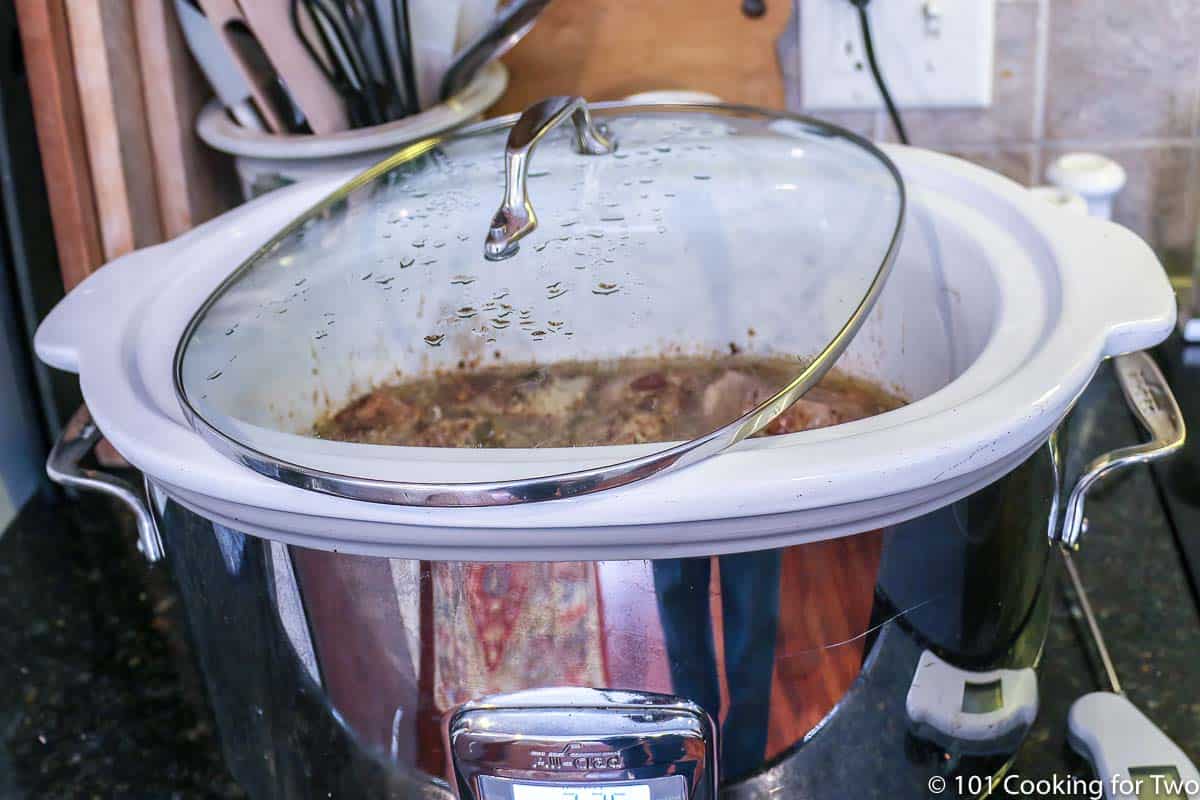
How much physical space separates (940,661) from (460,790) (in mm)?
205

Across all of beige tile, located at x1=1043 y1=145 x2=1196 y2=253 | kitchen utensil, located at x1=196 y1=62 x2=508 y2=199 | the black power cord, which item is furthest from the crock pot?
beige tile, located at x1=1043 y1=145 x2=1196 y2=253

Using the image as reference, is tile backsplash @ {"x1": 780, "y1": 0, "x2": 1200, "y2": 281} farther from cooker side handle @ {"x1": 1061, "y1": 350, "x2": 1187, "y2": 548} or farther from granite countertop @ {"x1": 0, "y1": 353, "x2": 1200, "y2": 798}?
cooker side handle @ {"x1": 1061, "y1": 350, "x2": 1187, "y2": 548}

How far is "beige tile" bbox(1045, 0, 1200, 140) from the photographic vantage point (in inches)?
35.1

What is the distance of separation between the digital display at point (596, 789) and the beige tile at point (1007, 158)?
64 centimetres

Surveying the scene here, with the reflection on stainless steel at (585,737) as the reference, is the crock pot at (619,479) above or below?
above

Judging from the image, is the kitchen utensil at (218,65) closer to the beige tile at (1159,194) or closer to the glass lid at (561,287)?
the glass lid at (561,287)

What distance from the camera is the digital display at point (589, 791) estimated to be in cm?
47

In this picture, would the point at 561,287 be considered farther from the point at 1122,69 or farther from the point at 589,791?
the point at 1122,69

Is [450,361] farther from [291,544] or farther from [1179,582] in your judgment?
[1179,582]

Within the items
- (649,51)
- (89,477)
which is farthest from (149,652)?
(649,51)

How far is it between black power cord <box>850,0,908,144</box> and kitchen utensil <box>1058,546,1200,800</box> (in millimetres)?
367

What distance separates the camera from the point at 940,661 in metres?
0.50

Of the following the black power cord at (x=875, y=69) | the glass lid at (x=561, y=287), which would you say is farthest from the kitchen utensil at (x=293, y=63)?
the black power cord at (x=875, y=69)

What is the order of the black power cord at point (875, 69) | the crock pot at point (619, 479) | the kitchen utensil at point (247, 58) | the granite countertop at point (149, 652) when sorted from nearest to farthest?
the crock pot at point (619, 479), the granite countertop at point (149, 652), the kitchen utensil at point (247, 58), the black power cord at point (875, 69)
